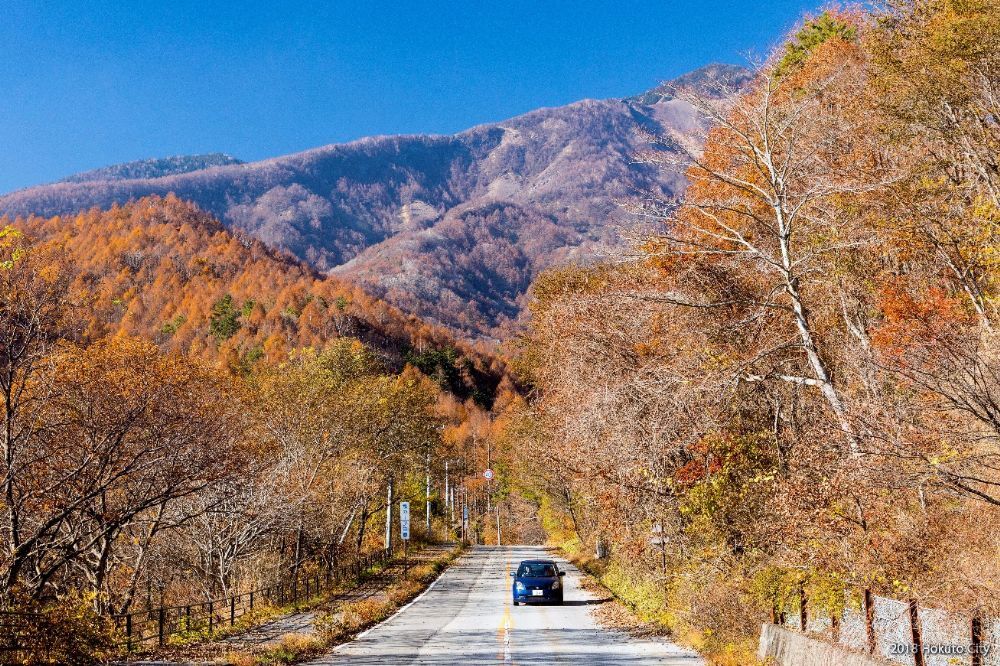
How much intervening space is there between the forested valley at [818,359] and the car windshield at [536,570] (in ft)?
12.3

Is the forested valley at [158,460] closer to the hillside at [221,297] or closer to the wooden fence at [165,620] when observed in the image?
the wooden fence at [165,620]

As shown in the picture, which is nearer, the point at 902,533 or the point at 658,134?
the point at 902,533

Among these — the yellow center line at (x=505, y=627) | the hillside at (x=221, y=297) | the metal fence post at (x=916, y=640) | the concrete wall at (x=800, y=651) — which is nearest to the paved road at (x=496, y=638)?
the yellow center line at (x=505, y=627)

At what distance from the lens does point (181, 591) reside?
83.6ft

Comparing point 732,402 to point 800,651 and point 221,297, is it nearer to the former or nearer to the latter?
point 800,651

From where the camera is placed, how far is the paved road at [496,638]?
14844 mm

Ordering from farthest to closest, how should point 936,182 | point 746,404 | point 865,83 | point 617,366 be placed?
point 617,366 < point 865,83 < point 746,404 < point 936,182

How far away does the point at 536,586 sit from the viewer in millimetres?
26906

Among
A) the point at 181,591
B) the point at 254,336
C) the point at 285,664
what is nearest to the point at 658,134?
the point at 285,664

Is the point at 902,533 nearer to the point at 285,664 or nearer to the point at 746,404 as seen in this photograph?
the point at 746,404

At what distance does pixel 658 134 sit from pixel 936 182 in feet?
21.6

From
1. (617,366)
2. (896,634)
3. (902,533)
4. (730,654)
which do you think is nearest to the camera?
(896,634)

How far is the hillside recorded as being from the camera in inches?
4090

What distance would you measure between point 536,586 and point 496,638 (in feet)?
28.9
